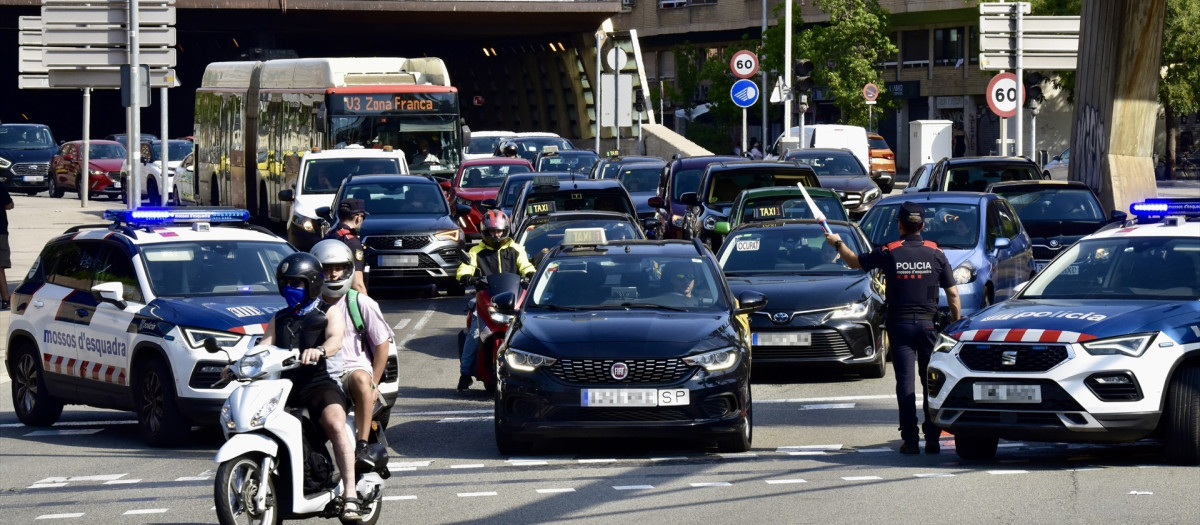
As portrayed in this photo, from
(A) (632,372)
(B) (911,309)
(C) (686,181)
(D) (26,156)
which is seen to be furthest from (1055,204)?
(D) (26,156)

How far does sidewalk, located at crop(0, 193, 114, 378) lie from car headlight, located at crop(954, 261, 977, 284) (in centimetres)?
997

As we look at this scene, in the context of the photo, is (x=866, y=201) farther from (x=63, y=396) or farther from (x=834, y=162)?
(x=63, y=396)

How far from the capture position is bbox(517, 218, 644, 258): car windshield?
19203 mm

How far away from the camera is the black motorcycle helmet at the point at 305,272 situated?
339 inches

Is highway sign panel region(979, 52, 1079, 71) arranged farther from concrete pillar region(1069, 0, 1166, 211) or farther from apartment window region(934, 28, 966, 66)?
apartment window region(934, 28, 966, 66)

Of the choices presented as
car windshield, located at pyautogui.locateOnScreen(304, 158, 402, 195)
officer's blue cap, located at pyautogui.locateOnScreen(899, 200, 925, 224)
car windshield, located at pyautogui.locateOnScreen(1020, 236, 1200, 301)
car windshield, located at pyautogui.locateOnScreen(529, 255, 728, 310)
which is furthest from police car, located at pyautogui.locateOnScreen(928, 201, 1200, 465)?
car windshield, located at pyautogui.locateOnScreen(304, 158, 402, 195)

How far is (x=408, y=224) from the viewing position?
923 inches

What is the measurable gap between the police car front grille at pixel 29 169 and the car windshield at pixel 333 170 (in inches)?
1011

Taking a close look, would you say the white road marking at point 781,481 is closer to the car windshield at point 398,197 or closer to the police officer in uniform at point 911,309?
the police officer in uniform at point 911,309

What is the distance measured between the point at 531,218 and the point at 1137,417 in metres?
10.7

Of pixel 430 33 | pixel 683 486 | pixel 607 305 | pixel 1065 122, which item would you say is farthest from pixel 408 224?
pixel 1065 122

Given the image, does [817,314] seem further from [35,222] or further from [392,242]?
[35,222]

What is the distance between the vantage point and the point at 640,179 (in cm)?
3294

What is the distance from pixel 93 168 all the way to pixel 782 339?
36.6 metres
